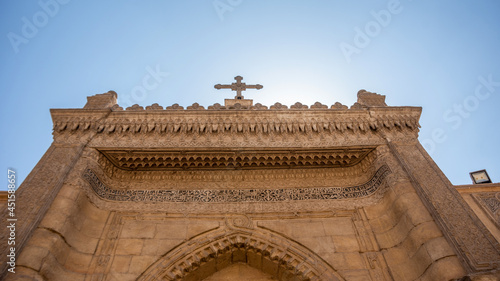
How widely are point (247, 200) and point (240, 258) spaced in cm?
82

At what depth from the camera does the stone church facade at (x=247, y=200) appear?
155 inches

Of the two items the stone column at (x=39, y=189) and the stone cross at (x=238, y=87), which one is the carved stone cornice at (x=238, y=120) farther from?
the stone cross at (x=238, y=87)

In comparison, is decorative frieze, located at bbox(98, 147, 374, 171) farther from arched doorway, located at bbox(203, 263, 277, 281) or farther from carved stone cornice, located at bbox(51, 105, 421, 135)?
arched doorway, located at bbox(203, 263, 277, 281)

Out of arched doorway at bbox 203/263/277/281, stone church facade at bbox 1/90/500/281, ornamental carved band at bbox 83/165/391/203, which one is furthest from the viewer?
ornamental carved band at bbox 83/165/391/203

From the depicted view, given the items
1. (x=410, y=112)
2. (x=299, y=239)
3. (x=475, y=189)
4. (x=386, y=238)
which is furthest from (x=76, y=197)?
(x=475, y=189)

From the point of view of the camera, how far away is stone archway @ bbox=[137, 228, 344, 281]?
409 centimetres

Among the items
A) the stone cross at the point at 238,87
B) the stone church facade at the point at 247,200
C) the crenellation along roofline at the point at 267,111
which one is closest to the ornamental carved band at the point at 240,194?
the stone church facade at the point at 247,200

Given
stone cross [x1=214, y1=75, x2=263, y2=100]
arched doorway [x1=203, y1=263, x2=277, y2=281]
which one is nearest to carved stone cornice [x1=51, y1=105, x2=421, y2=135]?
stone cross [x1=214, y1=75, x2=263, y2=100]

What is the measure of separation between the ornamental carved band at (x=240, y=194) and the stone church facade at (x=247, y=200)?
0.07ft

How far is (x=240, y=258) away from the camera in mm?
4605

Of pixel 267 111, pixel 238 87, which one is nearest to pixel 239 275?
pixel 267 111

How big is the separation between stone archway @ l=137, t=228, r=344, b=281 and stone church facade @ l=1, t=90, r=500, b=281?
17mm

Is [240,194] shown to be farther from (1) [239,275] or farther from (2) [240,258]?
(1) [239,275]

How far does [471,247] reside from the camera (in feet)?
11.7
